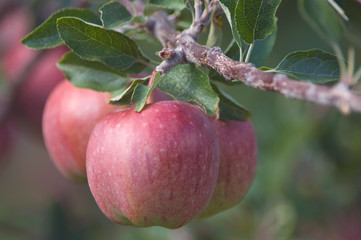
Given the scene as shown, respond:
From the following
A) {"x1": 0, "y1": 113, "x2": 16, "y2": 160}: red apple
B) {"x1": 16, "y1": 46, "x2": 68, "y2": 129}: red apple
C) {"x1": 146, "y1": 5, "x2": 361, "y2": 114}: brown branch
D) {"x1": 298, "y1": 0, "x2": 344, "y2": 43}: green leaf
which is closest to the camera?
{"x1": 146, "y1": 5, "x2": 361, "y2": 114}: brown branch

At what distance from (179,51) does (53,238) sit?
1.42 meters

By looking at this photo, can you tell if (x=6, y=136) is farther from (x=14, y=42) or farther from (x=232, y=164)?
(x=232, y=164)

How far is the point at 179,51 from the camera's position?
0.75 meters

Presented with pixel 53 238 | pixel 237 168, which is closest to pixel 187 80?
pixel 237 168

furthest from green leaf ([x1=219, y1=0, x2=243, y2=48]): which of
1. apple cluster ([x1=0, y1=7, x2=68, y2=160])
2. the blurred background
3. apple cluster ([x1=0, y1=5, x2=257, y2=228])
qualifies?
apple cluster ([x1=0, y1=7, x2=68, y2=160])

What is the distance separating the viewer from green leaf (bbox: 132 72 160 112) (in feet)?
2.29

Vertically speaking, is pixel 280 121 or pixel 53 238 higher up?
pixel 280 121

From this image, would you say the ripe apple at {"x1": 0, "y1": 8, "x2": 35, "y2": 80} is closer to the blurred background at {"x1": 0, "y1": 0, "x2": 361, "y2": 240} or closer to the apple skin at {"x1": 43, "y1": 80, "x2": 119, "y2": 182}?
the blurred background at {"x1": 0, "y1": 0, "x2": 361, "y2": 240}

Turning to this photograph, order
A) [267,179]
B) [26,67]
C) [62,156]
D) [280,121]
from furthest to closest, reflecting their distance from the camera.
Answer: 1. [280,121]
2. [267,179]
3. [26,67]
4. [62,156]

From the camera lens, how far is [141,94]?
72 centimetres

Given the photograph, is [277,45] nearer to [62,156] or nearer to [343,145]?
[343,145]

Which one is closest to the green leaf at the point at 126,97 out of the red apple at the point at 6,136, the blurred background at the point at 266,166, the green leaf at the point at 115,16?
the green leaf at the point at 115,16

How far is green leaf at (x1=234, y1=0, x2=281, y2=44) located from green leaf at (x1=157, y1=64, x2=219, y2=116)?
85 millimetres

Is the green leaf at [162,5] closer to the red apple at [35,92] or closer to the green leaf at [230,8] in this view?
the green leaf at [230,8]
